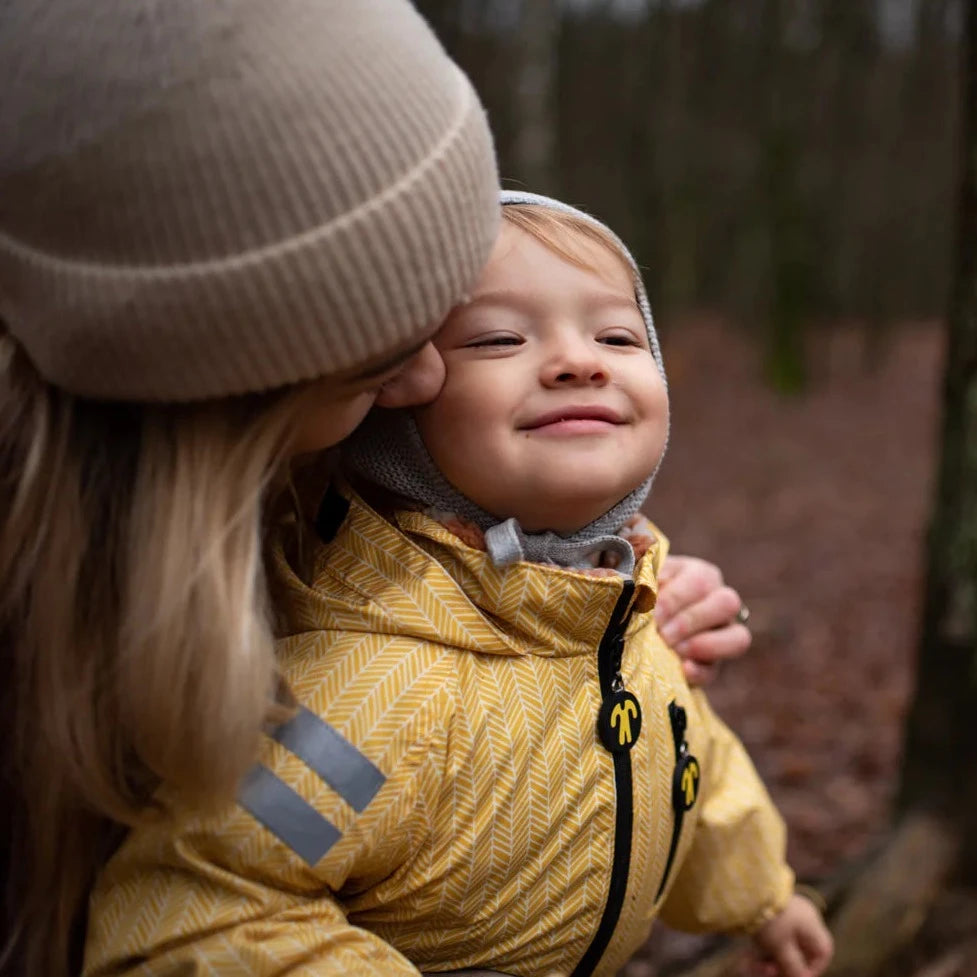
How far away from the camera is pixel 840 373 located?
59.2 ft

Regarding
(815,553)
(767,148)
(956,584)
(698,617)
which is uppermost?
(698,617)

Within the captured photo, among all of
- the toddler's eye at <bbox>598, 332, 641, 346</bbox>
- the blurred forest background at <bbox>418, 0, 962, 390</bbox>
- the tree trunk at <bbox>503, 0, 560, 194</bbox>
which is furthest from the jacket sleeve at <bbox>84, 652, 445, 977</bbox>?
the blurred forest background at <bbox>418, 0, 962, 390</bbox>

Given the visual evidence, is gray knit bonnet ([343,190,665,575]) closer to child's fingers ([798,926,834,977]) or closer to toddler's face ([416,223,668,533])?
toddler's face ([416,223,668,533])

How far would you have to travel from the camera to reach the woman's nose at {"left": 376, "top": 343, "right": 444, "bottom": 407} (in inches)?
62.2

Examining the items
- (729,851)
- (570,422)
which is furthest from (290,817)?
(729,851)

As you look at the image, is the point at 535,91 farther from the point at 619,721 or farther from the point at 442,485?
the point at 619,721

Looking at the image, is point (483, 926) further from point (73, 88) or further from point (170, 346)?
point (73, 88)

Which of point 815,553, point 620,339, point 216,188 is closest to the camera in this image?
point 216,188

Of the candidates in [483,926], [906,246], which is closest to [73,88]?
[483,926]

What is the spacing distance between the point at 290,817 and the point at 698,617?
3.26ft

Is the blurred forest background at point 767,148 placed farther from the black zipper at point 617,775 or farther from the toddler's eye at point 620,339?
the black zipper at point 617,775

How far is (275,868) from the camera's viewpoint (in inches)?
56.3

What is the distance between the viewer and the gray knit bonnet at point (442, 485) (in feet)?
5.57

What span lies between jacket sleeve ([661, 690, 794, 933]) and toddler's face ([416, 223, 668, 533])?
24.9 inches
